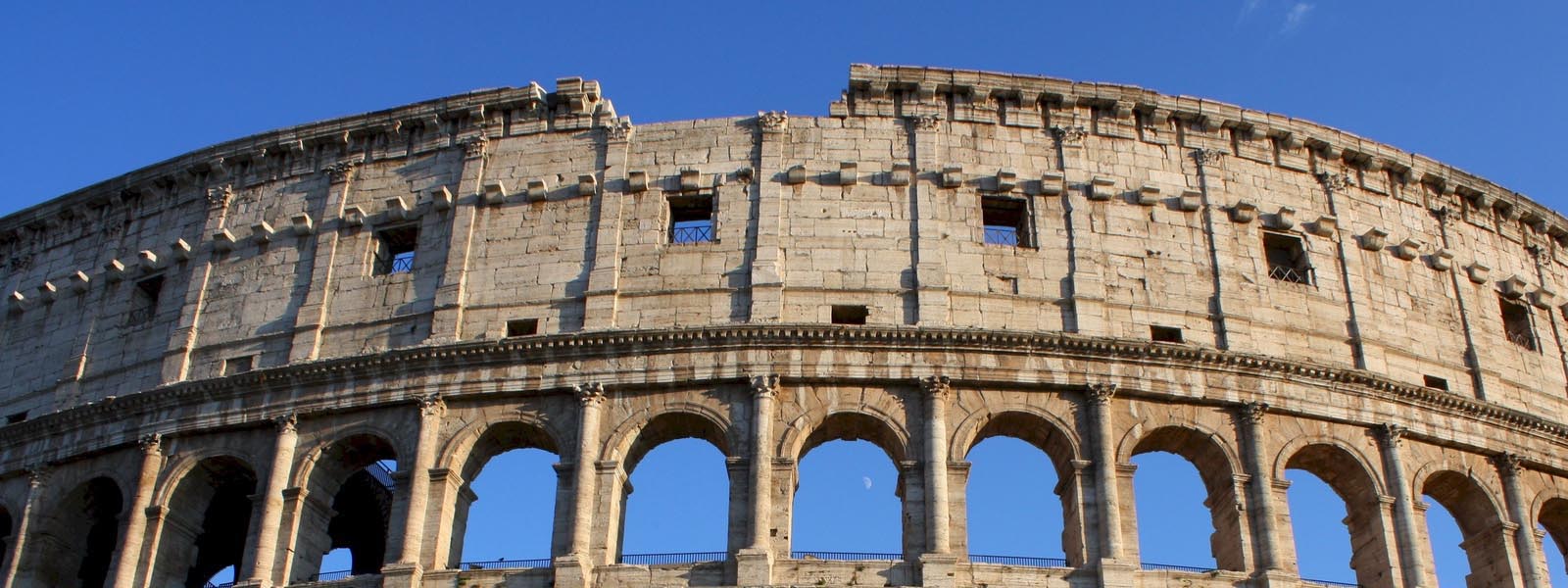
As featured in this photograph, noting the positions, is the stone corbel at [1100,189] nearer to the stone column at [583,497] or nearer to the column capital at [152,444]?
the stone column at [583,497]

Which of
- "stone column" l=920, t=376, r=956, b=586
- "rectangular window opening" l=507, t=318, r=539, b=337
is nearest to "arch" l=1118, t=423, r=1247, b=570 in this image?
"stone column" l=920, t=376, r=956, b=586

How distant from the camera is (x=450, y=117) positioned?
2858 centimetres

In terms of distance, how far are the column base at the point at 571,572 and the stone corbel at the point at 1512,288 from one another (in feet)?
57.9

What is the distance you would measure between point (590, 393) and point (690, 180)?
4473mm

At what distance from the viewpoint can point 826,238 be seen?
84.1ft

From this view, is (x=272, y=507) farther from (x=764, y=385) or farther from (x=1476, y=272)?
(x=1476, y=272)

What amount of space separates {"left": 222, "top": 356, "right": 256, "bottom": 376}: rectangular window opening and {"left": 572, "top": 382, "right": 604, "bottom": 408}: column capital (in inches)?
244

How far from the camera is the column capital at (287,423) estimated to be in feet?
81.7

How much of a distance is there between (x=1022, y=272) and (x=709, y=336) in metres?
5.21

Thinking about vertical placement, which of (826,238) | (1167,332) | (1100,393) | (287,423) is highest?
(826,238)

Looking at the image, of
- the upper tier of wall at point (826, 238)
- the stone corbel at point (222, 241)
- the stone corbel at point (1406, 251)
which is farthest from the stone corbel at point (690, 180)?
the stone corbel at point (1406, 251)

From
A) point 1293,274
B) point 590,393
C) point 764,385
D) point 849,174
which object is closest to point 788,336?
point 764,385

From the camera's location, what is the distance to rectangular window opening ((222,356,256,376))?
26492 millimetres

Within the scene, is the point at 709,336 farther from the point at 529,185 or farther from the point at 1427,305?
the point at 1427,305
